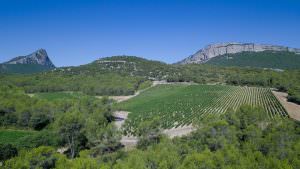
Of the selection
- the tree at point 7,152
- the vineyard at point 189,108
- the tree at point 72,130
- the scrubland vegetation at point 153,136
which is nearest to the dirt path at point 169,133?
the scrubland vegetation at point 153,136

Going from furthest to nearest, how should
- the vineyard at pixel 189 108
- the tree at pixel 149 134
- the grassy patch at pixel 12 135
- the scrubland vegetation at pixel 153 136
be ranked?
the vineyard at pixel 189 108 < the grassy patch at pixel 12 135 < the tree at pixel 149 134 < the scrubland vegetation at pixel 153 136

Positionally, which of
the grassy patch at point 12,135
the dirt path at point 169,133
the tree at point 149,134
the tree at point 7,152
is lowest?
the dirt path at point 169,133

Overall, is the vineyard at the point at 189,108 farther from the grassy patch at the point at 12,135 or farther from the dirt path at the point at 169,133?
the grassy patch at the point at 12,135

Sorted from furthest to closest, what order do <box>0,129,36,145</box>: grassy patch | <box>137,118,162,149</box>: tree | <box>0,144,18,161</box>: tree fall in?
1. <box>0,129,36,145</box>: grassy patch
2. <box>137,118,162,149</box>: tree
3. <box>0,144,18,161</box>: tree

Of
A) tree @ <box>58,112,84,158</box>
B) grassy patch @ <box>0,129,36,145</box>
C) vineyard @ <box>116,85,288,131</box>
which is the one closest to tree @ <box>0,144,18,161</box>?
tree @ <box>58,112,84,158</box>

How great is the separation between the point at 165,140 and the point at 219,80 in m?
146

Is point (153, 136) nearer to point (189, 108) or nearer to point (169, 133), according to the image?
point (169, 133)

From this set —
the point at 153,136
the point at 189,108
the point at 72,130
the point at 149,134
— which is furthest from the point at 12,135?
the point at 189,108

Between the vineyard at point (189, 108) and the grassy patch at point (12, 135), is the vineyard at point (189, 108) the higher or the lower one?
the higher one

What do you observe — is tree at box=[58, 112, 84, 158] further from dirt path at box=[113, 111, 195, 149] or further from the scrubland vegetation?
dirt path at box=[113, 111, 195, 149]

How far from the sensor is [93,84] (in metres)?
158

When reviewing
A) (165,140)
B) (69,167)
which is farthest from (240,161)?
(69,167)

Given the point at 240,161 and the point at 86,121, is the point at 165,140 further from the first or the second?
the point at 86,121

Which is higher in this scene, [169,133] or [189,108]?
[189,108]
